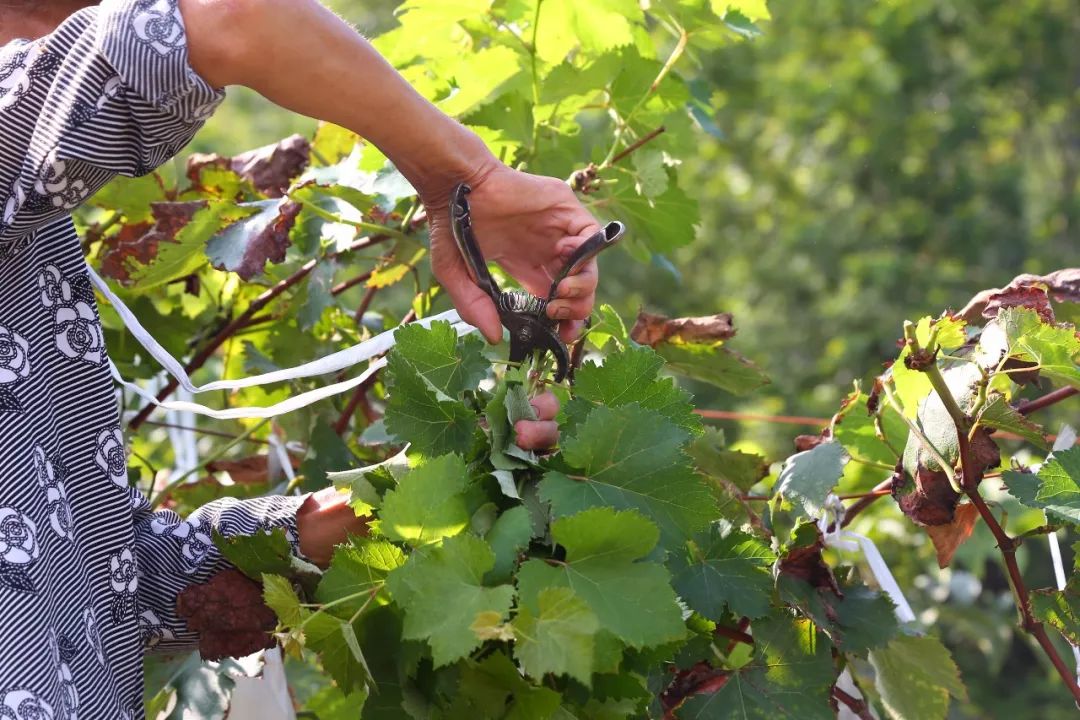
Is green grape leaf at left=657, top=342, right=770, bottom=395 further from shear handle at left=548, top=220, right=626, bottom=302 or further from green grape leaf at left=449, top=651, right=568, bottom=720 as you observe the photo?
green grape leaf at left=449, top=651, right=568, bottom=720

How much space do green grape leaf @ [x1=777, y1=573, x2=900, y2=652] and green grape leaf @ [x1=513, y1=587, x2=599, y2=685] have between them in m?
0.32

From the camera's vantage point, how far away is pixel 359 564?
75 cm

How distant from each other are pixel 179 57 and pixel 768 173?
27.0 feet

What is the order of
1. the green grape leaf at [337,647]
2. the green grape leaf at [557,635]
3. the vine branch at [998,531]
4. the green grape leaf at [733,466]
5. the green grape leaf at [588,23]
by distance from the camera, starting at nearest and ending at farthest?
the green grape leaf at [557,635] → the green grape leaf at [337,647] → the vine branch at [998,531] → the green grape leaf at [733,466] → the green grape leaf at [588,23]

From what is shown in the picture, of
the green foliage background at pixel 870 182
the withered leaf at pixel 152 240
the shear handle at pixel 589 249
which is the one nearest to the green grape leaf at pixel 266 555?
the shear handle at pixel 589 249

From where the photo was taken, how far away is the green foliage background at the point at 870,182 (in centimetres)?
668

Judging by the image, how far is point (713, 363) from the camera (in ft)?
3.75

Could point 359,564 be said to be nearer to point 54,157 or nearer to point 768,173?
point 54,157

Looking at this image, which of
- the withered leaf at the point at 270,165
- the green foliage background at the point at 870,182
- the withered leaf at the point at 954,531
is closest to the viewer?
the withered leaf at the point at 954,531

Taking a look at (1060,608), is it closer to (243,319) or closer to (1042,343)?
(1042,343)

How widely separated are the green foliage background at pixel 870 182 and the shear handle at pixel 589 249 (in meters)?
5.16

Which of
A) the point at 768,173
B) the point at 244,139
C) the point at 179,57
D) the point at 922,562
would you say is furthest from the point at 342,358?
the point at 244,139

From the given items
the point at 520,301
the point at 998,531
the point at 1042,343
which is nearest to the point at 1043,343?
the point at 1042,343

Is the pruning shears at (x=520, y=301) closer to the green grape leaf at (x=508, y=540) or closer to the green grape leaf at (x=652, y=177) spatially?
the green grape leaf at (x=508, y=540)
